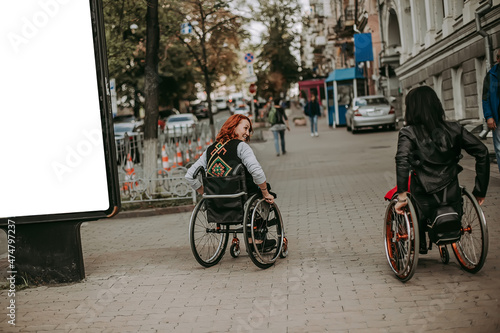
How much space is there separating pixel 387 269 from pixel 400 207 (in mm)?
896

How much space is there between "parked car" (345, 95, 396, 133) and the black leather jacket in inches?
966

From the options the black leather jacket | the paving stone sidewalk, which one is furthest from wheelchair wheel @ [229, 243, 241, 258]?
the black leather jacket

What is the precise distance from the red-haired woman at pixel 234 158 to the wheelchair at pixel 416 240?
134 centimetres

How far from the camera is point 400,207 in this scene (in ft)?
18.4

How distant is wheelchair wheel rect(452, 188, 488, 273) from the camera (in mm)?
5449

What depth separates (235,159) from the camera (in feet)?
22.0

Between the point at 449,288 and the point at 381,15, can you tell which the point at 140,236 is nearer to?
the point at 449,288

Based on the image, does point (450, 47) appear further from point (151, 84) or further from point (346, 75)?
point (346, 75)

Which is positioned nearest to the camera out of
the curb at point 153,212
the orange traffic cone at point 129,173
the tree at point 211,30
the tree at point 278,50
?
the curb at point 153,212

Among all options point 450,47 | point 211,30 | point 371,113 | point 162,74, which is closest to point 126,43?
point 211,30

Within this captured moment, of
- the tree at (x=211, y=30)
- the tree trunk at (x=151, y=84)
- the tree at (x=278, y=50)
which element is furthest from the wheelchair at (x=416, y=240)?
the tree at (x=278, y=50)

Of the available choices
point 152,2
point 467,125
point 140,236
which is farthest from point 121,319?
point 467,125

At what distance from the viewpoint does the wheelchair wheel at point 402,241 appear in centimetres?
544

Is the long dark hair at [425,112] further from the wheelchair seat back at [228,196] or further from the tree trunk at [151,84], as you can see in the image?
the tree trunk at [151,84]
